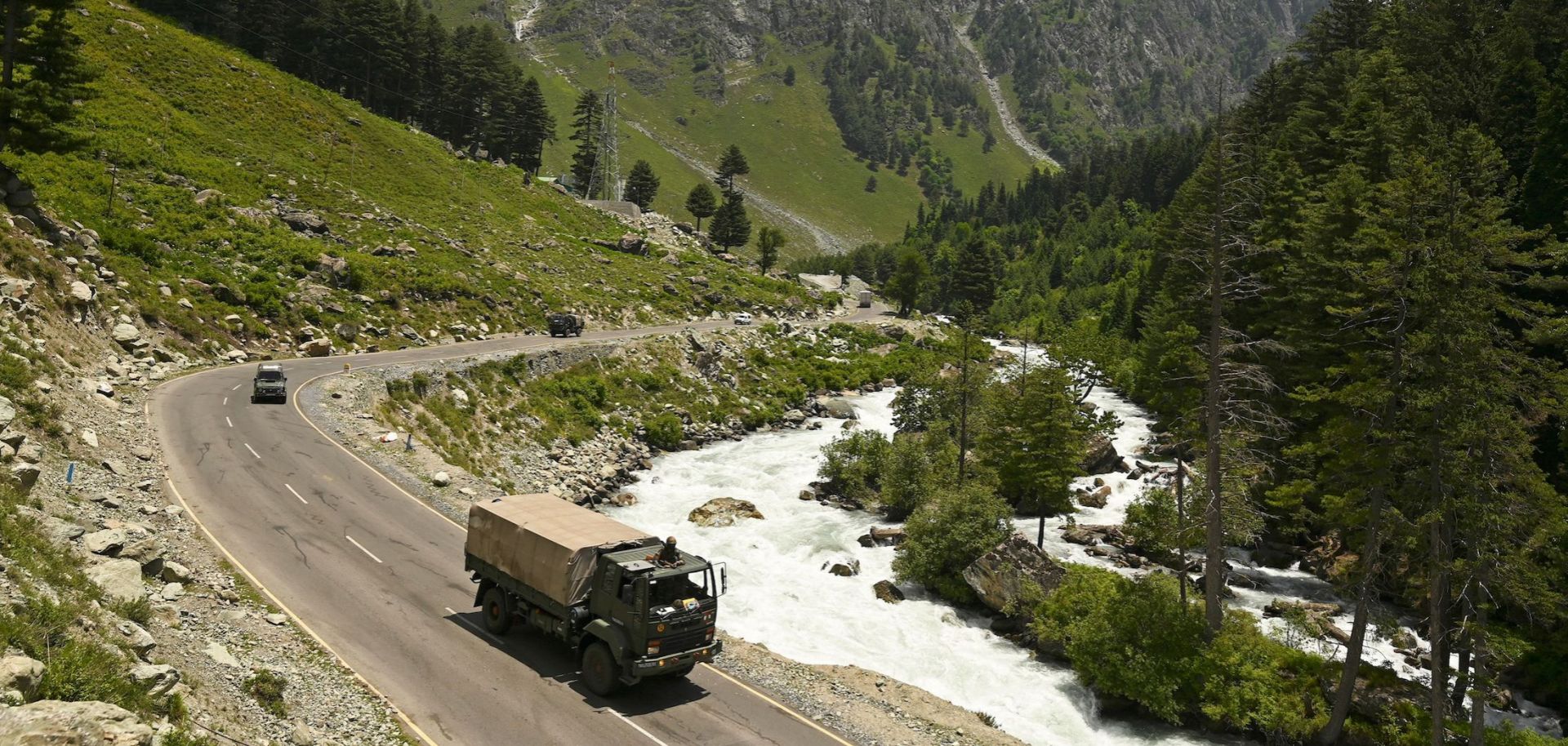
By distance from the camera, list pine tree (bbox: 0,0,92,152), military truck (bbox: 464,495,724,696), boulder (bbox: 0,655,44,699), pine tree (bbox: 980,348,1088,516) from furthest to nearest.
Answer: pine tree (bbox: 980,348,1088,516) → pine tree (bbox: 0,0,92,152) → military truck (bbox: 464,495,724,696) → boulder (bbox: 0,655,44,699)

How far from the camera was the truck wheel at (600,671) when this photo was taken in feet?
59.5

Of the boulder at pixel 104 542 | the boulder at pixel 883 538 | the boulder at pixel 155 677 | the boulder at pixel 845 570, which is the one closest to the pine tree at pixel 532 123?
the boulder at pixel 883 538

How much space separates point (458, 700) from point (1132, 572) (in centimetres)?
2990

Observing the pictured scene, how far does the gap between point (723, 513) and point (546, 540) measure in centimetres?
2425

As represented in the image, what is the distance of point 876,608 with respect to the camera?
33.6 meters

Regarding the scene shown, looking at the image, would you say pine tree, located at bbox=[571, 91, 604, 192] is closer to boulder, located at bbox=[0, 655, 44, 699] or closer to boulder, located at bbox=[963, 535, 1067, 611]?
boulder, located at bbox=[963, 535, 1067, 611]

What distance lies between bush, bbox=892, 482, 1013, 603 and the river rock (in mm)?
9942

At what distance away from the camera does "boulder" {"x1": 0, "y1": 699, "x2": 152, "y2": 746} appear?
30.3ft

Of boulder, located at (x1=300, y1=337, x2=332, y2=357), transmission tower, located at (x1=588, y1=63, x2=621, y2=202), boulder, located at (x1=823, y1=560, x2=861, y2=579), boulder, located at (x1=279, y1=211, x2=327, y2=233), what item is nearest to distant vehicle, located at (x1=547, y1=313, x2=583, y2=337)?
boulder, located at (x1=300, y1=337, x2=332, y2=357)

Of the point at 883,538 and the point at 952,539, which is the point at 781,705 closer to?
the point at 952,539

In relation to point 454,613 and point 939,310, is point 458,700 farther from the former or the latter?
point 939,310

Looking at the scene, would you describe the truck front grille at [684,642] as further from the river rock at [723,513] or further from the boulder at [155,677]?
the river rock at [723,513]

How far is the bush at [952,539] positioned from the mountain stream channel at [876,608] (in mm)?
881

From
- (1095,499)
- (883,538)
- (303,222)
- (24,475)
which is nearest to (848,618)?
(883,538)
